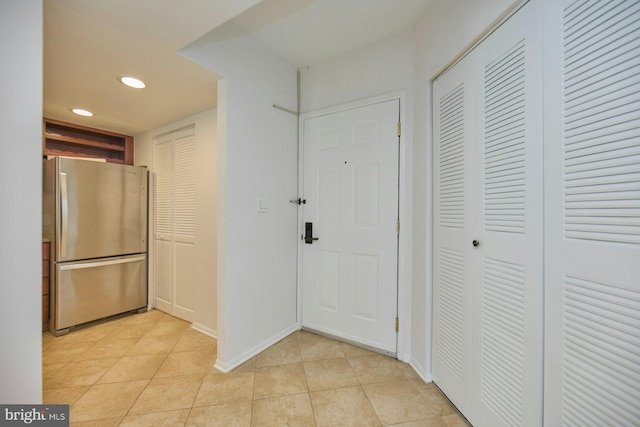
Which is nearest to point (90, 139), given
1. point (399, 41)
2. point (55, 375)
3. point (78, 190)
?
point (78, 190)

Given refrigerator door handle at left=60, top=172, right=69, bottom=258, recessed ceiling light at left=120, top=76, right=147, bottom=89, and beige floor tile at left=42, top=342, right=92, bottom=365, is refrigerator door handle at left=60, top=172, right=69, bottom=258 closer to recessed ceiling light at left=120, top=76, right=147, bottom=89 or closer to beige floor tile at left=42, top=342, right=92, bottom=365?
beige floor tile at left=42, top=342, right=92, bottom=365

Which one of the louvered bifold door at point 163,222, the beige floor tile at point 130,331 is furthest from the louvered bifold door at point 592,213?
the louvered bifold door at point 163,222

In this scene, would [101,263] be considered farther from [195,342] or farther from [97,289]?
[195,342]

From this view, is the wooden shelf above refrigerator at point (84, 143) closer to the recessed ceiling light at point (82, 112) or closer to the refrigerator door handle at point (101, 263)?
the recessed ceiling light at point (82, 112)

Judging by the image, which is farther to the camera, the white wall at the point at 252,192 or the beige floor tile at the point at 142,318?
the beige floor tile at the point at 142,318

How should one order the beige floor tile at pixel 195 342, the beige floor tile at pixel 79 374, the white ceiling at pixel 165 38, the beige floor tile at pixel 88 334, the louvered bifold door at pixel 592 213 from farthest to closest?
the beige floor tile at pixel 88 334 → the beige floor tile at pixel 195 342 → the beige floor tile at pixel 79 374 → the white ceiling at pixel 165 38 → the louvered bifold door at pixel 592 213

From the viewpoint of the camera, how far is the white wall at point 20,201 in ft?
3.09

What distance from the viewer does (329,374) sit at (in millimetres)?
1737

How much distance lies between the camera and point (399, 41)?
192 centimetres

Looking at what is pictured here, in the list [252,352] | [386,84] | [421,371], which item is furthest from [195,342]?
[386,84]

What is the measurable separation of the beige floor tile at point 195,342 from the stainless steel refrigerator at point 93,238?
39.9 inches

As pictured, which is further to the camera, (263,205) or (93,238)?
(93,238)

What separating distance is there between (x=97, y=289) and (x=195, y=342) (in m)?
1.30

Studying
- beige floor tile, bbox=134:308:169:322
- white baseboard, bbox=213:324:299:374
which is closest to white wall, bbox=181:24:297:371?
white baseboard, bbox=213:324:299:374
